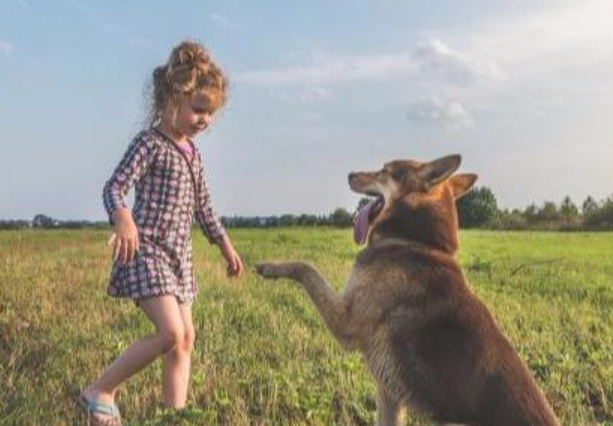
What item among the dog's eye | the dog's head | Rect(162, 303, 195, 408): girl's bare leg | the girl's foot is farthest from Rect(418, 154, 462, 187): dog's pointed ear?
the girl's foot

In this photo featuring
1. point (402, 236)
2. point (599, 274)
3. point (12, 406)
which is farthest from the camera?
point (599, 274)

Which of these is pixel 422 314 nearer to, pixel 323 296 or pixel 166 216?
pixel 323 296

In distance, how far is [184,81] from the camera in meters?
6.82

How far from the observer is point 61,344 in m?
9.40

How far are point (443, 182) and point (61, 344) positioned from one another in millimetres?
5152

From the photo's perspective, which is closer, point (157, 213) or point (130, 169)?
point (130, 169)

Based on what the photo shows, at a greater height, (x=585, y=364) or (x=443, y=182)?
(x=443, y=182)

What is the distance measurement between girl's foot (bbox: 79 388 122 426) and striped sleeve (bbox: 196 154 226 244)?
1520mm

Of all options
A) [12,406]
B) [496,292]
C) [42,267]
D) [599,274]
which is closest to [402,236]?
[12,406]

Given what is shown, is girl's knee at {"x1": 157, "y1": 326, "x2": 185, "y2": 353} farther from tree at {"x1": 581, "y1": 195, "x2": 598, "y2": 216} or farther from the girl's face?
tree at {"x1": 581, "y1": 195, "x2": 598, "y2": 216}

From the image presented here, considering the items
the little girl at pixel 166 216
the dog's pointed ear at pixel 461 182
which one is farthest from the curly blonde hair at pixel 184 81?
the dog's pointed ear at pixel 461 182

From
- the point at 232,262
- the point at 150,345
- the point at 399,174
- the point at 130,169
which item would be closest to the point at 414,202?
the point at 399,174

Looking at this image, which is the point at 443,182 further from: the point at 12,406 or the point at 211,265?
the point at 211,265

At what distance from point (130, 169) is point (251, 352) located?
3090mm
